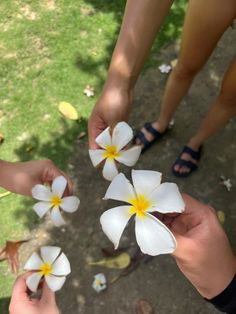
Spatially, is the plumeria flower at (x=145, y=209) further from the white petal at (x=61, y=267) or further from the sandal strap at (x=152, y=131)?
the sandal strap at (x=152, y=131)

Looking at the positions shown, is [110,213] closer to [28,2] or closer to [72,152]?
[72,152]

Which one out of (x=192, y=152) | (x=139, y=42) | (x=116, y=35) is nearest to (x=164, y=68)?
(x=116, y=35)

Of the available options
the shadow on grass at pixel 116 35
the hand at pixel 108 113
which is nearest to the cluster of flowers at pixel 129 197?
the hand at pixel 108 113

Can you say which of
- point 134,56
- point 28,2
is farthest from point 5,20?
point 134,56

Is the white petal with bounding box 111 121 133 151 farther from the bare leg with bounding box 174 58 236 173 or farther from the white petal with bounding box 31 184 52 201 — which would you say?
the bare leg with bounding box 174 58 236 173

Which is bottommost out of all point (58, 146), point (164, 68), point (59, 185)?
point (58, 146)

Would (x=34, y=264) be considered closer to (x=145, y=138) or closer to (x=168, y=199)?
(x=168, y=199)
